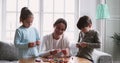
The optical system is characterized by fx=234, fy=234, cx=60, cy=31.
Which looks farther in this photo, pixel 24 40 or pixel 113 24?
pixel 113 24

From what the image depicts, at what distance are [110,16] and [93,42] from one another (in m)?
2.40

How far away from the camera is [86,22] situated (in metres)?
2.82

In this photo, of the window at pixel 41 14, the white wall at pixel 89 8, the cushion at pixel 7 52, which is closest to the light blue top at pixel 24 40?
the cushion at pixel 7 52

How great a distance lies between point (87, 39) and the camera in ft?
9.62

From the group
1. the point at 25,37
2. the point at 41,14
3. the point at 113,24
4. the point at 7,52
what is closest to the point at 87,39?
the point at 25,37

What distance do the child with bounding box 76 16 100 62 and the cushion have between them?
64.8 inches

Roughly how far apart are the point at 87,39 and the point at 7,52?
5.88 ft

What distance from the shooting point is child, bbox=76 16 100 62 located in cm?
282

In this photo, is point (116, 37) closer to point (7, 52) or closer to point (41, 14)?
point (41, 14)

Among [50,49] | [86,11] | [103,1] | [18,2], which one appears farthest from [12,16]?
[50,49]

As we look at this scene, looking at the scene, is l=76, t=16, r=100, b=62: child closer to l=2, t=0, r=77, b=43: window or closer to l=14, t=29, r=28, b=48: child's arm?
l=14, t=29, r=28, b=48: child's arm

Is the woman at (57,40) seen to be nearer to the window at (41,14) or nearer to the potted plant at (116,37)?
the window at (41,14)

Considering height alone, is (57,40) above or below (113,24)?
below

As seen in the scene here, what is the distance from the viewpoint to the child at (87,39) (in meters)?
2.82
